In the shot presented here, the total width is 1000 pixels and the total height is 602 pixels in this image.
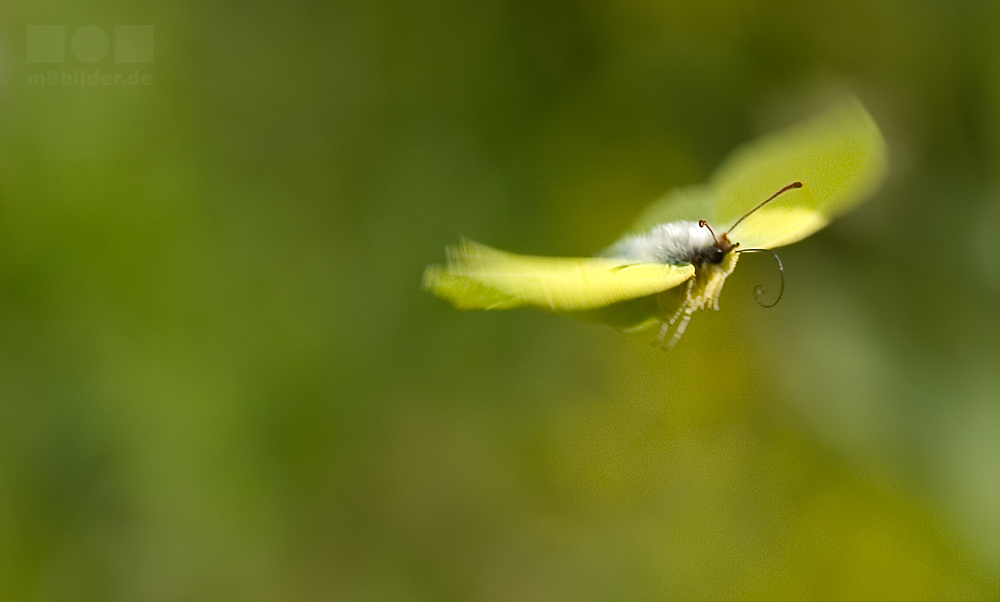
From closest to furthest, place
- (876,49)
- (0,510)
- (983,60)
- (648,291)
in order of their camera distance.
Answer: (648,291), (0,510), (983,60), (876,49)

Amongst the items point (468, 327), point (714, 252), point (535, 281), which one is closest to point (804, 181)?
point (714, 252)

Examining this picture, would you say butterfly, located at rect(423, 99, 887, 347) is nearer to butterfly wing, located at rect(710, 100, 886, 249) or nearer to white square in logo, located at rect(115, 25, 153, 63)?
butterfly wing, located at rect(710, 100, 886, 249)

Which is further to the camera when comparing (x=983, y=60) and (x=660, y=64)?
(x=660, y=64)

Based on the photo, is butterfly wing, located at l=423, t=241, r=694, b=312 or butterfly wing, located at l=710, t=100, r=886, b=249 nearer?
butterfly wing, located at l=423, t=241, r=694, b=312

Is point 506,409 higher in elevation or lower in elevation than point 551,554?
higher

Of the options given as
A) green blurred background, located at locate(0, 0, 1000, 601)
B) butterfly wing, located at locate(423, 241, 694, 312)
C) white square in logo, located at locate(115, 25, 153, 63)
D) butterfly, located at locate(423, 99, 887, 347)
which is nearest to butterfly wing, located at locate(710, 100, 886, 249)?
butterfly, located at locate(423, 99, 887, 347)

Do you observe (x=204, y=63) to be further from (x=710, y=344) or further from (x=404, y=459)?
(x=710, y=344)

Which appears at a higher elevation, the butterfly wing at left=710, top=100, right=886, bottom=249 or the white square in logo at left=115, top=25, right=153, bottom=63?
the white square in logo at left=115, top=25, right=153, bottom=63

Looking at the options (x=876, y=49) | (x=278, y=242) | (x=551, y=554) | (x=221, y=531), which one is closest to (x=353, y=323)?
(x=278, y=242)
